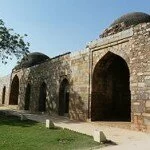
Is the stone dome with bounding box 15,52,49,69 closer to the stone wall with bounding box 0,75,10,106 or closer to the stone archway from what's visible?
the stone wall with bounding box 0,75,10,106

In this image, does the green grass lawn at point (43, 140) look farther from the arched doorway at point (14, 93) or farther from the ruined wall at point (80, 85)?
the arched doorway at point (14, 93)

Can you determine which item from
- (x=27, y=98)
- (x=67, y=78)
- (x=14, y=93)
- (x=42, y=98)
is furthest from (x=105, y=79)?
(x=14, y=93)

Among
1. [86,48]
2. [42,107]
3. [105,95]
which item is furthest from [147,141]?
[42,107]

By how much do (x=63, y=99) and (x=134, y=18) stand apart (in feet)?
17.8

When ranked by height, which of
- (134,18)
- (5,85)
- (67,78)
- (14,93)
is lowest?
(14,93)

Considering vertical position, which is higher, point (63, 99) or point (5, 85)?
point (5, 85)

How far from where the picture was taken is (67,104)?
14422mm

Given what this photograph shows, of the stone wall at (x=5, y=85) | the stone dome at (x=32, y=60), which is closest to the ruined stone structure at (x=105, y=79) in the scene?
the stone dome at (x=32, y=60)

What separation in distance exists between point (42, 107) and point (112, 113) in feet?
19.3

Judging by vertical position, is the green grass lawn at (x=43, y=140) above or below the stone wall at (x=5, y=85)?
below

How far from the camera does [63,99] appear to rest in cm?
1458

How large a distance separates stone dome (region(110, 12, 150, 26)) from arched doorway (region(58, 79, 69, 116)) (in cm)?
411

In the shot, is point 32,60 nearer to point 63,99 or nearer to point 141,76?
point 63,99

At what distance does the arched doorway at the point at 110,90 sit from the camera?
464 inches
